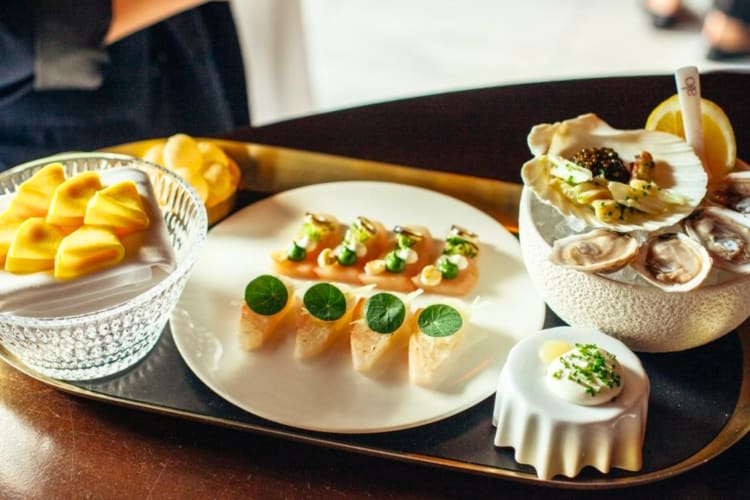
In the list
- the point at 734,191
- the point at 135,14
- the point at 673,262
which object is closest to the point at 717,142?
the point at 734,191

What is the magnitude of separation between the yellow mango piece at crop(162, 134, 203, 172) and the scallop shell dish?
16.1 inches

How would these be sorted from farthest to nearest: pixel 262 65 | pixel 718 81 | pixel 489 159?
pixel 262 65 < pixel 718 81 < pixel 489 159

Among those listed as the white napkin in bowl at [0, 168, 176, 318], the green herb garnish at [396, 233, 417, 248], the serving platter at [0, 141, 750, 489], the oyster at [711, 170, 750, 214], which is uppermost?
the oyster at [711, 170, 750, 214]

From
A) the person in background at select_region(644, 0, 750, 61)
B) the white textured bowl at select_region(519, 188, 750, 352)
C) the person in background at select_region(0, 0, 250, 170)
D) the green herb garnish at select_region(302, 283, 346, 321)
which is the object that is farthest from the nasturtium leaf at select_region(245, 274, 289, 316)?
the person in background at select_region(644, 0, 750, 61)

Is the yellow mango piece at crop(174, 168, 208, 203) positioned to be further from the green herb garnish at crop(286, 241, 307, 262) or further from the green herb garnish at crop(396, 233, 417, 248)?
the green herb garnish at crop(396, 233, 417, 248)

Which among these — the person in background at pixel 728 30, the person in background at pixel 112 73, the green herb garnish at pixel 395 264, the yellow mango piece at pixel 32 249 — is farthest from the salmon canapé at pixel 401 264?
the person in background at pixel 728 30

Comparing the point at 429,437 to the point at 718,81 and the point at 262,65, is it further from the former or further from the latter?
the point at 262,65

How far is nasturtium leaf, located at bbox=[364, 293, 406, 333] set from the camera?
0.81 metres

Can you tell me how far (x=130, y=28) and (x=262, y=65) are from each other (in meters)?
0.48

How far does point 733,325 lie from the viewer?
30.1 inches

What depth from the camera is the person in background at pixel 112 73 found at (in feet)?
4.05

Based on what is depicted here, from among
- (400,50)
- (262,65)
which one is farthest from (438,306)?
(400,50)

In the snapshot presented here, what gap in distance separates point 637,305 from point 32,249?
1.76 feet

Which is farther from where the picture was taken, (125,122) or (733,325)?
(125,122)
